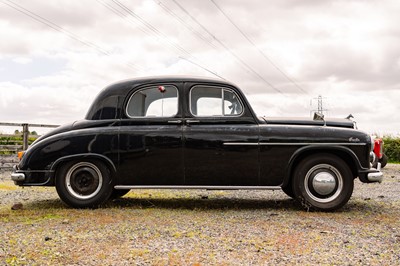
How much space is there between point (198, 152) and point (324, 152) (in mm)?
1857

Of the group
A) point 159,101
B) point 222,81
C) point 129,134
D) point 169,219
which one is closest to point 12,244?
point 169,219

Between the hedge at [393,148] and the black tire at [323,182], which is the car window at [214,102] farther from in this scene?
the hedge at [393,148]

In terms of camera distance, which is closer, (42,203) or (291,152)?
(291,152)

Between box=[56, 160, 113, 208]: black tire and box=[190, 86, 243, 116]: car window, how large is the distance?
5.43 ft

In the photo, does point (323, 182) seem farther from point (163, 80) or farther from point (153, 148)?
point (163, 80)

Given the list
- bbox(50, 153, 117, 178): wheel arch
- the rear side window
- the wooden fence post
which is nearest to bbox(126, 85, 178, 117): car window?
the rear side window

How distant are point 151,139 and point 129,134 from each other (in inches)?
13.7

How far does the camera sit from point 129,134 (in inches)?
278

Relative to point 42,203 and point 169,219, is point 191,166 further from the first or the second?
point 42,203

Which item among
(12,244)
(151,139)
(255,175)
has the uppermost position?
(151,139)

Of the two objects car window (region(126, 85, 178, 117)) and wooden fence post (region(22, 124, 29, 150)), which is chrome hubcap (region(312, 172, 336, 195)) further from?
wooden fence post (region(22, 124, 29, 150))

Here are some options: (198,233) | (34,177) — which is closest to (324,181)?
(198,233)

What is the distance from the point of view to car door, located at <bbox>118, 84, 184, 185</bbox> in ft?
22.9

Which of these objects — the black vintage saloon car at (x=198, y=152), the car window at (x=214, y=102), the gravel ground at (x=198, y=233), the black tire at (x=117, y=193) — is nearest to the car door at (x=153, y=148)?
the black vintage saloon car at (x=198, y=152)
